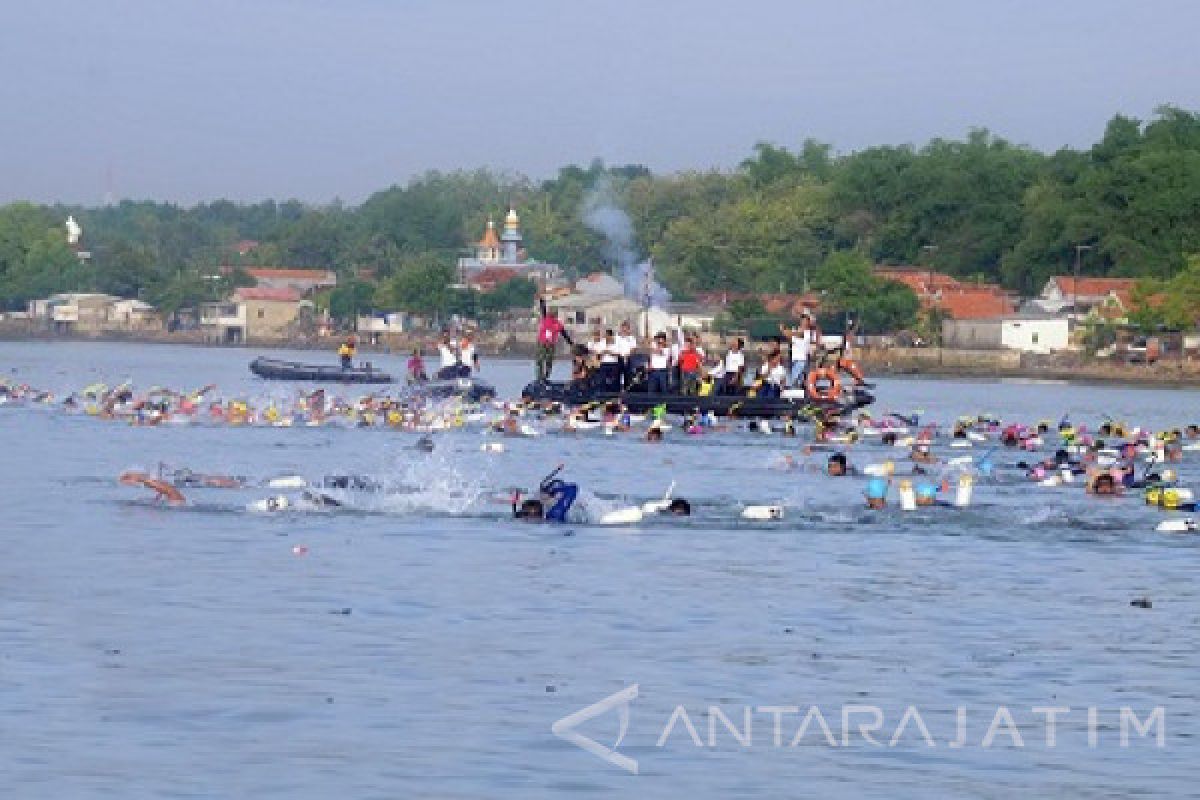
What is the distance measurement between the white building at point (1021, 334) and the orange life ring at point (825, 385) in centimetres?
8950

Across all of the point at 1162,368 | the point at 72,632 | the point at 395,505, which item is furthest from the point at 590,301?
the point at 72,632

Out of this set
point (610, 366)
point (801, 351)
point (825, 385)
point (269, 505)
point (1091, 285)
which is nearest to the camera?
point (269, 505)

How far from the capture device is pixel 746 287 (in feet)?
614

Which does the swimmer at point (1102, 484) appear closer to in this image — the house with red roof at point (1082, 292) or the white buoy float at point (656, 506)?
the white buoy float at point (656, 506)

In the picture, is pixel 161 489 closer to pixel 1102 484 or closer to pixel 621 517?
pixel 621 517

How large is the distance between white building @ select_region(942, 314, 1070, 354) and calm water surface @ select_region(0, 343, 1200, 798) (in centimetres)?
11094

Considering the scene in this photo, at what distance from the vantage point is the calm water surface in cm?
1825

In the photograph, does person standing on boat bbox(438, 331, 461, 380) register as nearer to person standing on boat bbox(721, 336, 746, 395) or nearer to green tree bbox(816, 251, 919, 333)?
person standing on boat bbox(721, 336, 746, 395)

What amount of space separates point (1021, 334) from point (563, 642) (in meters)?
132

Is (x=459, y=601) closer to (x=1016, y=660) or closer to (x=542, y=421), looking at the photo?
(x=1016, y=660)

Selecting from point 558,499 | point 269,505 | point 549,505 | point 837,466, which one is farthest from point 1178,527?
point 269,505

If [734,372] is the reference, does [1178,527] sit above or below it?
below

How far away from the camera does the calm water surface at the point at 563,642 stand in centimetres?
1825

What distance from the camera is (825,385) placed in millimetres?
63156
